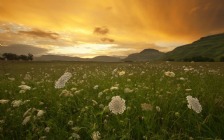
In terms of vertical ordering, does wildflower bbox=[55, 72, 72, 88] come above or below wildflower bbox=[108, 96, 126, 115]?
above

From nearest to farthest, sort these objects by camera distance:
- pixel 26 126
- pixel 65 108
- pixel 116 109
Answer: pixel 116 109 → pixel 26 126 → pixel 65 108

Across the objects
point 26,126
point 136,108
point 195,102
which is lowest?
point 26,126

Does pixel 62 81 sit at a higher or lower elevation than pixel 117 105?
higher

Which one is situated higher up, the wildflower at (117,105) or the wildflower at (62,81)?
the wildflower at (62,81)

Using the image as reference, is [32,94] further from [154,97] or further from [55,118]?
[154,97]

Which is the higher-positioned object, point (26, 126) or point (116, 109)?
point (116, 109)

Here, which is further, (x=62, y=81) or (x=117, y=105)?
(x=62, y=81)


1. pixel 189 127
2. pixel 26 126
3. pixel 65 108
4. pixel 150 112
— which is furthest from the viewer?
pixel 65 108

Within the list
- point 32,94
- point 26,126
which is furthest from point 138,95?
point 32,94

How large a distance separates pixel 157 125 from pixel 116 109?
94cm

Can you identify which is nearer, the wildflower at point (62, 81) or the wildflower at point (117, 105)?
the wildflower at point (117, 105)

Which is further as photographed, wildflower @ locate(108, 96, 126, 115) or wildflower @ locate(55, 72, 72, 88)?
wildflower @ locate(55, 72, 72, 88)

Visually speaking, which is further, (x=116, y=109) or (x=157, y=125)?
(x=157, y=125)

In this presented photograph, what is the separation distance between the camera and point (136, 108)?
454cm
